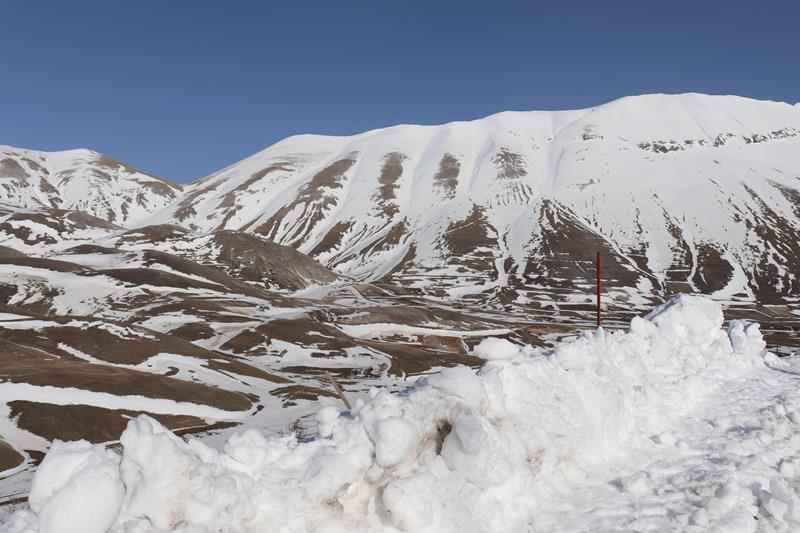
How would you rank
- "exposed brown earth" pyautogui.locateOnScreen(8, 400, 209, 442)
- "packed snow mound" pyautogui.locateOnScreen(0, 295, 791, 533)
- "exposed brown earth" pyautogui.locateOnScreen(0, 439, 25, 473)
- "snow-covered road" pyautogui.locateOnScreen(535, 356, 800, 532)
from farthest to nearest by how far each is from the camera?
"exposed brown earth" pyautogui.locateOnScreen(8, 400, 209, 442) → "exposed brown earth" pyautogui.locateOnScreen(0, 439, 25, 473) → "snow-covered road" pyautogui.locateOnScreen(535, 356, 800, 532) → "packed snow mound" pyautogui.locateOnScreen(0, 295, 791, 533)

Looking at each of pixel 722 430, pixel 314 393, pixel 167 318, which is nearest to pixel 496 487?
pixel 722 430

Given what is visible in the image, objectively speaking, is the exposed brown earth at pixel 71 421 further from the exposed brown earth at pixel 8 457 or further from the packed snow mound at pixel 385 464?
the packed snow mound at pixel 385 464

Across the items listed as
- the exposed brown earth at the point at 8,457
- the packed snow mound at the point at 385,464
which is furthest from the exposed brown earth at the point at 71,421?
the packed snow mound at the point at 385,464

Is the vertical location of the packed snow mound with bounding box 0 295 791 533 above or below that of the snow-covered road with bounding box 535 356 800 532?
above

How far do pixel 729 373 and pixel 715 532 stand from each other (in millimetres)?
12894

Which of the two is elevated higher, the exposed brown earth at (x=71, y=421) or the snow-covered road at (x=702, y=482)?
the snow-covered road at (x=702, y=482)

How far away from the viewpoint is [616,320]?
440 feet

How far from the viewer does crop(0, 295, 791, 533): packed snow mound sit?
21.3ft

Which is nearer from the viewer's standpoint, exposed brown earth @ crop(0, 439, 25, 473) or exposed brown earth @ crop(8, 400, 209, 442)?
exposed brown earth @ crop(0, 439, 25, 473)

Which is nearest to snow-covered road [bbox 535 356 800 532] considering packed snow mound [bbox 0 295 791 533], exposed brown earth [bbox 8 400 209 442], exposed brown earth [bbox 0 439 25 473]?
packed snow mound [bbox 0 295 791 533]

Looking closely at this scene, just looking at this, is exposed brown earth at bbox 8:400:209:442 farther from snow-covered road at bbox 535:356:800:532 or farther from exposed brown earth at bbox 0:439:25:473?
snow-covered road at bbox 535:356:800:532

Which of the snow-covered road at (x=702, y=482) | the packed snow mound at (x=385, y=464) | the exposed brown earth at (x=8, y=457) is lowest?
the exposed brown earth at (x=8, y=457)

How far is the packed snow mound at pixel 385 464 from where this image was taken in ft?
21.3

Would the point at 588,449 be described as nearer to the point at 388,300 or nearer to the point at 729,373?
the point at 729,373
